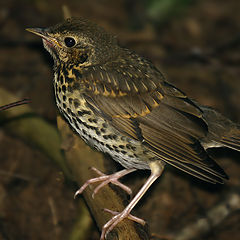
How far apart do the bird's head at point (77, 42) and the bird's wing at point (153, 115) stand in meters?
0.20

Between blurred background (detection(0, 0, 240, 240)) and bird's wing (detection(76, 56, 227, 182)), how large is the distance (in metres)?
0.80

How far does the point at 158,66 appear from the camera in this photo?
769 cm

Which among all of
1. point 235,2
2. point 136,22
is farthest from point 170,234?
point 235,2

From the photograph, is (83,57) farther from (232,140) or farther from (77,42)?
(232,140)

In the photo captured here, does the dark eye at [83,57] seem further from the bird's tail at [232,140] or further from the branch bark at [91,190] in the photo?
the bird's tail at [232,140]

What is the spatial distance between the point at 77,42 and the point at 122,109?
773 millimetres

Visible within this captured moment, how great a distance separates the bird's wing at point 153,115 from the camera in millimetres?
4090

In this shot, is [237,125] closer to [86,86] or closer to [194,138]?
[194,138]

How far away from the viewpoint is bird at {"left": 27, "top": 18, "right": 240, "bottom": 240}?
13.5ft

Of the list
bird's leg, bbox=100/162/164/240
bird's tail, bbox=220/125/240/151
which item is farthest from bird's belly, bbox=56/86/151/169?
bird's tail, bbox=220/125/240/151

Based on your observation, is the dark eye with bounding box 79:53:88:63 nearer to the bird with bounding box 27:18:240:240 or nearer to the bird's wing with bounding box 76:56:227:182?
the bird with bounding box 27:18:240:240

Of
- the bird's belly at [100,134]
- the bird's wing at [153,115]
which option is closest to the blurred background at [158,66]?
the bird's belly at [100,134]

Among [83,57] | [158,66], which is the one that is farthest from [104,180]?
[158,66]

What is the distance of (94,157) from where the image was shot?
4.59m
